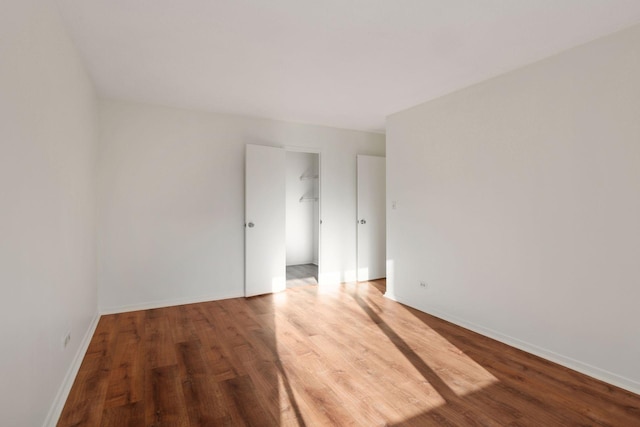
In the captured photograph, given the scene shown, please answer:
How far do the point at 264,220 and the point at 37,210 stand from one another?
3.06m

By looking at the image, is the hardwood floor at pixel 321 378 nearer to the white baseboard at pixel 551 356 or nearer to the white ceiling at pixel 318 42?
the white baseboard at pixel 551 356

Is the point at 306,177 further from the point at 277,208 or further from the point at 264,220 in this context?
the point at 264,220

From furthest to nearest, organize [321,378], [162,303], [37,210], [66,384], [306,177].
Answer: [306,177] < [162,303] < [321,378] < [66,384] < [37,210]

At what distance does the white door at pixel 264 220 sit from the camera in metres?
4.62

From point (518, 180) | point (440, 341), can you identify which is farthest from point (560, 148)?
point (440, 341)

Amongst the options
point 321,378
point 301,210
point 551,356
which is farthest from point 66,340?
point 301,210

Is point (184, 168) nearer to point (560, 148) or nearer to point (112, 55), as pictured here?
point (112, 55)

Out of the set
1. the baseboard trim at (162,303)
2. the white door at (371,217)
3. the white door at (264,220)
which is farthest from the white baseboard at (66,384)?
the white door at (371,217)

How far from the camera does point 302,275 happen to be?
6012mm

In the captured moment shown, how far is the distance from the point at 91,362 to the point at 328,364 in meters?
1.90

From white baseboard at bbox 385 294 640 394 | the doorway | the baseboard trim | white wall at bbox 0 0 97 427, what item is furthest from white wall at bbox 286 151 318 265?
white wall at bbox 0 0 97 427

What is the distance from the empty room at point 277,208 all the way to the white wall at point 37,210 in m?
0.02

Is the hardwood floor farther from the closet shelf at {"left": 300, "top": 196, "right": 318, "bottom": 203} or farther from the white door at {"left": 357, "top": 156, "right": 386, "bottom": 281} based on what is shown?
the closet shelf at {"left": 300, "top": 196, "right": 318, "bottom": 203}

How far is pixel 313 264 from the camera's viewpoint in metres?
7.05
